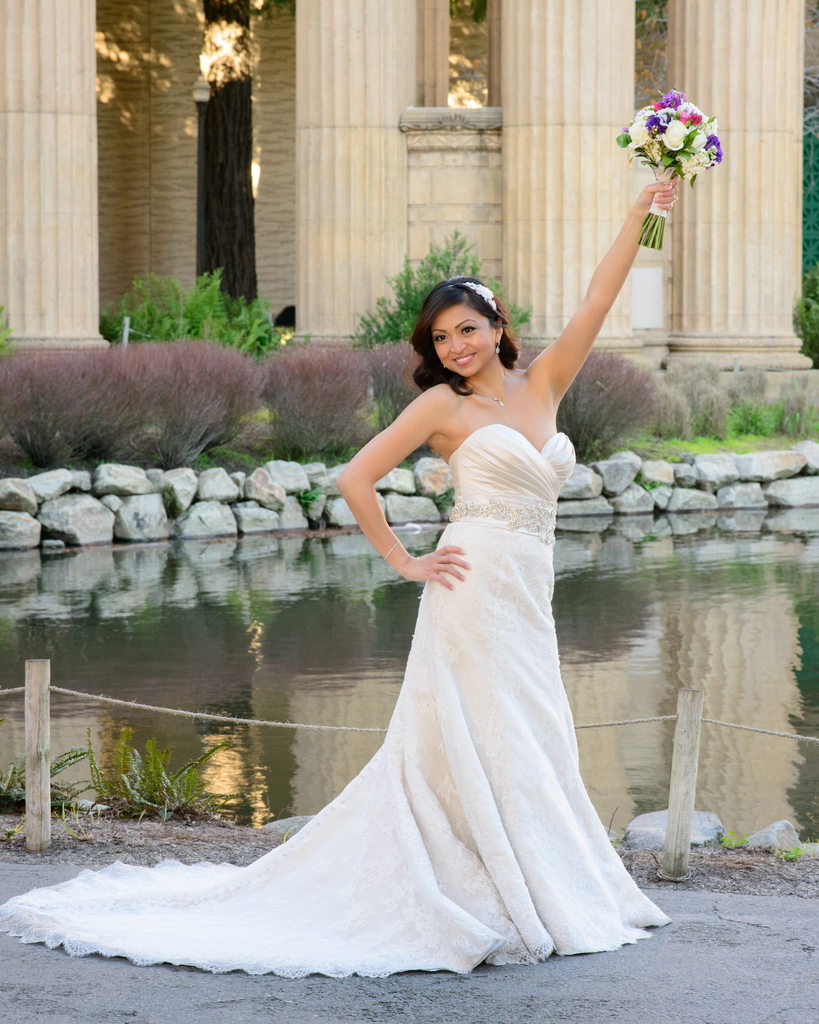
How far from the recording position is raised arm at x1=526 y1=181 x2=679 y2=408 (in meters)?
A: 4.78

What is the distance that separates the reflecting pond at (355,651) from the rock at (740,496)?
2147mm

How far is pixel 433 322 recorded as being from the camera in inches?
187

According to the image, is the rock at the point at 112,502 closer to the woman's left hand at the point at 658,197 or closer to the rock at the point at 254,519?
the rock at the point at 254,519

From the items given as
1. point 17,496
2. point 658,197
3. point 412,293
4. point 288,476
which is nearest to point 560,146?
point 412,293

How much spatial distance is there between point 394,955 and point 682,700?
1.82 meters

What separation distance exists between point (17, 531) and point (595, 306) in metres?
11.0

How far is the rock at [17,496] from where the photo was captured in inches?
588

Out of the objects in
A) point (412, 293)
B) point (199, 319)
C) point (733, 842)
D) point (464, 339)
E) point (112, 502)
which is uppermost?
point (412, 293)

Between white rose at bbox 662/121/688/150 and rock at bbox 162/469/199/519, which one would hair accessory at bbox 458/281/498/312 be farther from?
rock at bbox 162/469/199/519

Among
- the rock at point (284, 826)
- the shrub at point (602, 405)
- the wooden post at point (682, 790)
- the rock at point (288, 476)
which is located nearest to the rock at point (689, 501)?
the shrub at point (602, 405)

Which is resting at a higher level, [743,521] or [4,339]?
[4,339]

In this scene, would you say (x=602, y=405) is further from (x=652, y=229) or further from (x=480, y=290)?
(x=480, y=290)

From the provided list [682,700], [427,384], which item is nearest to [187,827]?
[682,700]

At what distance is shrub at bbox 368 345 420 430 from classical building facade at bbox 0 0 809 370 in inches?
100.0
